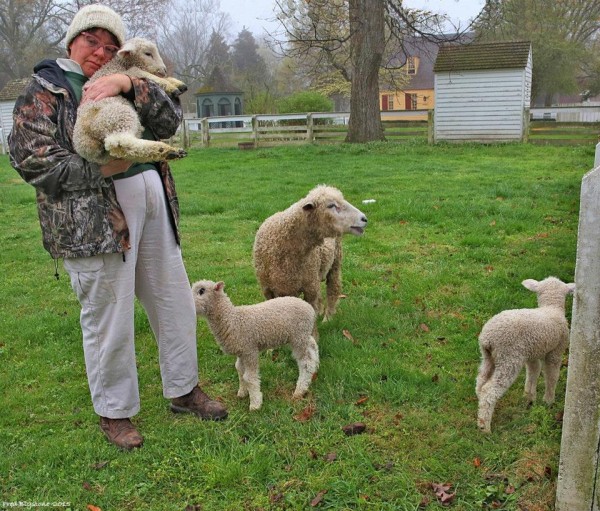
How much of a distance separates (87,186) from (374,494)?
7.37ft

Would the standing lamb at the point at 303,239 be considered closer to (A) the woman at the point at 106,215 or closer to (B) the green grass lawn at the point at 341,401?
(B) the green grass lawn at the point at 341,401

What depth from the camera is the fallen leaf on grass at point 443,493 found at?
9.50 ft

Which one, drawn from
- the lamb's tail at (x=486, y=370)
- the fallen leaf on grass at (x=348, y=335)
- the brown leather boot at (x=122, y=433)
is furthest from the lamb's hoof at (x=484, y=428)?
the brown leather boot at (x=122, y=433)

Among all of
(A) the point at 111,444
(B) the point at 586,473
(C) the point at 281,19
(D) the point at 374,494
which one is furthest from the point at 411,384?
(C) the point at 281,19

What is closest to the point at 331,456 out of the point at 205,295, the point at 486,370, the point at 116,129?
the point at 486,370

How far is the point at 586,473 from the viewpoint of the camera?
98.3 inches

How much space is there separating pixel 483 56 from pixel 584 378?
20.2 metres

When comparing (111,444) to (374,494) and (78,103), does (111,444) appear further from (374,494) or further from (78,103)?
(78,103)

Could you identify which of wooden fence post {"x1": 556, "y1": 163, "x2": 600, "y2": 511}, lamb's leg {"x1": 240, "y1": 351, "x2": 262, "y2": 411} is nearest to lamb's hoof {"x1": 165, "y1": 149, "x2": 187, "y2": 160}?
lamb's leg {"x1": 240, "y1": 351, "x2": 262, "y2": 411}

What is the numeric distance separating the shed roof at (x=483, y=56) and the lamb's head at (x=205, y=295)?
18.7 meters

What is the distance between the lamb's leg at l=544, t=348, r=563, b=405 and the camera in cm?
360

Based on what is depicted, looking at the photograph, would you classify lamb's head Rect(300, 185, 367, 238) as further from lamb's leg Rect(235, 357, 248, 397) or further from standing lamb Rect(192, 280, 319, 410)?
lamb's leg Rect(235, 357, 248, 397)

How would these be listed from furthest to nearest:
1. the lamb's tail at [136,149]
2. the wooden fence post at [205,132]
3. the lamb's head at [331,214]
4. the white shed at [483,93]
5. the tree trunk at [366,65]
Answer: the wooden fence post at [205,132] < the white shed at [483,93] < the tree trunk at [366,65] < the lamb's head at [331,214] < the lamb's tail at [136,149]

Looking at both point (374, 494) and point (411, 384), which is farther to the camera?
point (411, 384)
